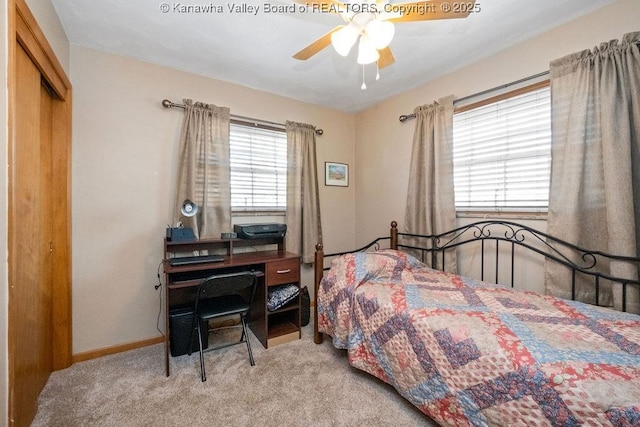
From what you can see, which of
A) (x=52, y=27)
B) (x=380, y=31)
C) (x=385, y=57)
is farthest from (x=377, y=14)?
(x=52, y=27)

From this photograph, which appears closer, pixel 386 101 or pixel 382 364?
pixel 382 364

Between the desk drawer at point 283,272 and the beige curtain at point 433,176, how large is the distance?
120 cm

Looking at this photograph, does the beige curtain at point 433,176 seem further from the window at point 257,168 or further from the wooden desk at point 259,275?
the window at point 257,168

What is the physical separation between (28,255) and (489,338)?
2.43 metres

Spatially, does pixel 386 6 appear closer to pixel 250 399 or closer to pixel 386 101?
pixel 386 101

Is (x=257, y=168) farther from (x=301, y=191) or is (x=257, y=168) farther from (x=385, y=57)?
(x=385, y=57)

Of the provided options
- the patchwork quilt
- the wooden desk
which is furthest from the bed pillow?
the patchwork quilt

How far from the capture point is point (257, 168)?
9.27 feet

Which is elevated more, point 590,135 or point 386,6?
point 386,6

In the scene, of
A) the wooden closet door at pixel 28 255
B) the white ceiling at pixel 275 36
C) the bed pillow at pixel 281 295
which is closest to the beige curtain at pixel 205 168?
the white ceiling at pixel 275 36

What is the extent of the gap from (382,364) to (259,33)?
96.1 inches

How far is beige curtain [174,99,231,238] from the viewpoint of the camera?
237 centimetres

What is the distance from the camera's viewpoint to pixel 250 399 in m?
1.67

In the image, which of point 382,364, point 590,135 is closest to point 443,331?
point 382,364
